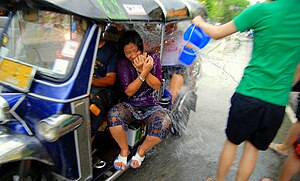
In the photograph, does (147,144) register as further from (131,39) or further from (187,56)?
(187,56)

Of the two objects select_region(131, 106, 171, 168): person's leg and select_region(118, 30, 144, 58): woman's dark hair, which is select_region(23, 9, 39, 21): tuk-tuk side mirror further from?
select_region(131, 106, 171, 168): person's leg

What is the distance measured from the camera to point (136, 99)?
2.75 metres

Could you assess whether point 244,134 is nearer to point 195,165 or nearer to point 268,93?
point 268,93

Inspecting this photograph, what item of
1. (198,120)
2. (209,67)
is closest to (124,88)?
(198,120)

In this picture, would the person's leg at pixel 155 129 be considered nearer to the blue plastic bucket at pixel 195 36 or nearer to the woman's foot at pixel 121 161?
the woman's foot at pixel 121 161

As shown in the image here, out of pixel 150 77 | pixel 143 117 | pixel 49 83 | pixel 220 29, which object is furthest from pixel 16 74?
pixel 220 29

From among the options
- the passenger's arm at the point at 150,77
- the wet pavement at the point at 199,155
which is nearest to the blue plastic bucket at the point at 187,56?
the wet pavement at the point at 199,155

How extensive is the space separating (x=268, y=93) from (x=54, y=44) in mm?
1785

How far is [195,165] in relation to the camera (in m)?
3.14

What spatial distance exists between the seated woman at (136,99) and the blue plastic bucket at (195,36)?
818 millimetres

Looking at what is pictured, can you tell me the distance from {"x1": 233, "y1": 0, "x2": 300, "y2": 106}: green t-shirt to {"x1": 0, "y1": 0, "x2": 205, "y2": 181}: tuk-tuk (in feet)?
3.43

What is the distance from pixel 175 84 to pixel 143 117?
3.15 feet

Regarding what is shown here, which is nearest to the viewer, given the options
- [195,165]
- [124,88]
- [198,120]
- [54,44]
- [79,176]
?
[54,44]

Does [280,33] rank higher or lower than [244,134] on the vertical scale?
higher
